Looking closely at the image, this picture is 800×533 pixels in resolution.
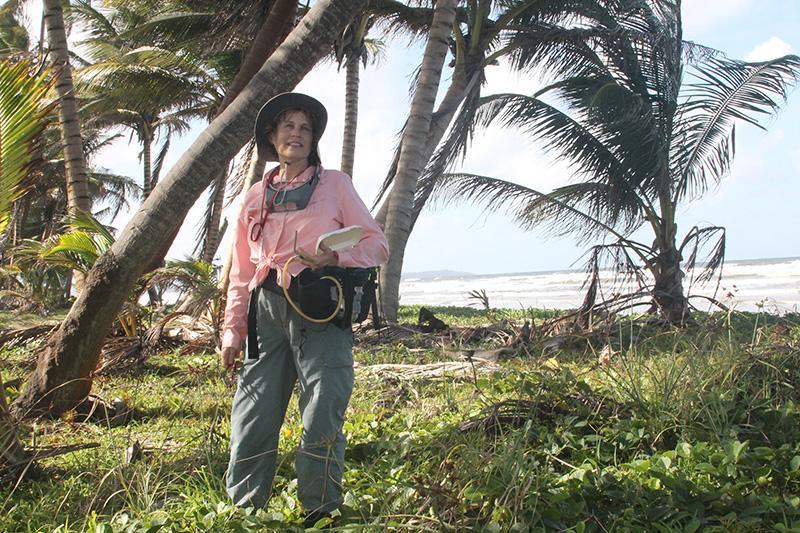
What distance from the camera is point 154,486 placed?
9.57 ft

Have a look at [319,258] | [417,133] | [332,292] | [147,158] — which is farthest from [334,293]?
[147,158]

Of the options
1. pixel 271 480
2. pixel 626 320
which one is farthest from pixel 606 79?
pixel 271 480

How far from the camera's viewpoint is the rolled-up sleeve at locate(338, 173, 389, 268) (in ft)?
9.00

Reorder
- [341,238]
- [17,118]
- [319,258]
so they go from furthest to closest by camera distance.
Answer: [17,118] < [319,258] < [341,238]

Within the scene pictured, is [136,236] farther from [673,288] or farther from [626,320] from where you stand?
[673,288]

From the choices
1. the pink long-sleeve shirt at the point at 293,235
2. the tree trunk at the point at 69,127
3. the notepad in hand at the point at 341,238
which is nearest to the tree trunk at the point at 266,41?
the tree trunk at the point at 69,127

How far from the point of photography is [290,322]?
2.78m

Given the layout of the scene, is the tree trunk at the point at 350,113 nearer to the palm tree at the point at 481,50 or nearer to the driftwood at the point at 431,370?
the palm tree at the point at 481,50

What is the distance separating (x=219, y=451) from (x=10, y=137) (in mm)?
1817

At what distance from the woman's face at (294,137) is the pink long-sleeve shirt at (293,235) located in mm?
79

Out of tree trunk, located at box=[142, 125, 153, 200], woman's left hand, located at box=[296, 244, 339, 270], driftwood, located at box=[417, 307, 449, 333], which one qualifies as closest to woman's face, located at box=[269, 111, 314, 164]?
woman's left hand, located at box=[296, 244, 339, 270]

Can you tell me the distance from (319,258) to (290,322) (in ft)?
0.96

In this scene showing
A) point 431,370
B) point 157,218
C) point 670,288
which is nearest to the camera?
point 157,218

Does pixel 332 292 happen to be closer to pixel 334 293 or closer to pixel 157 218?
pixel 334 293
